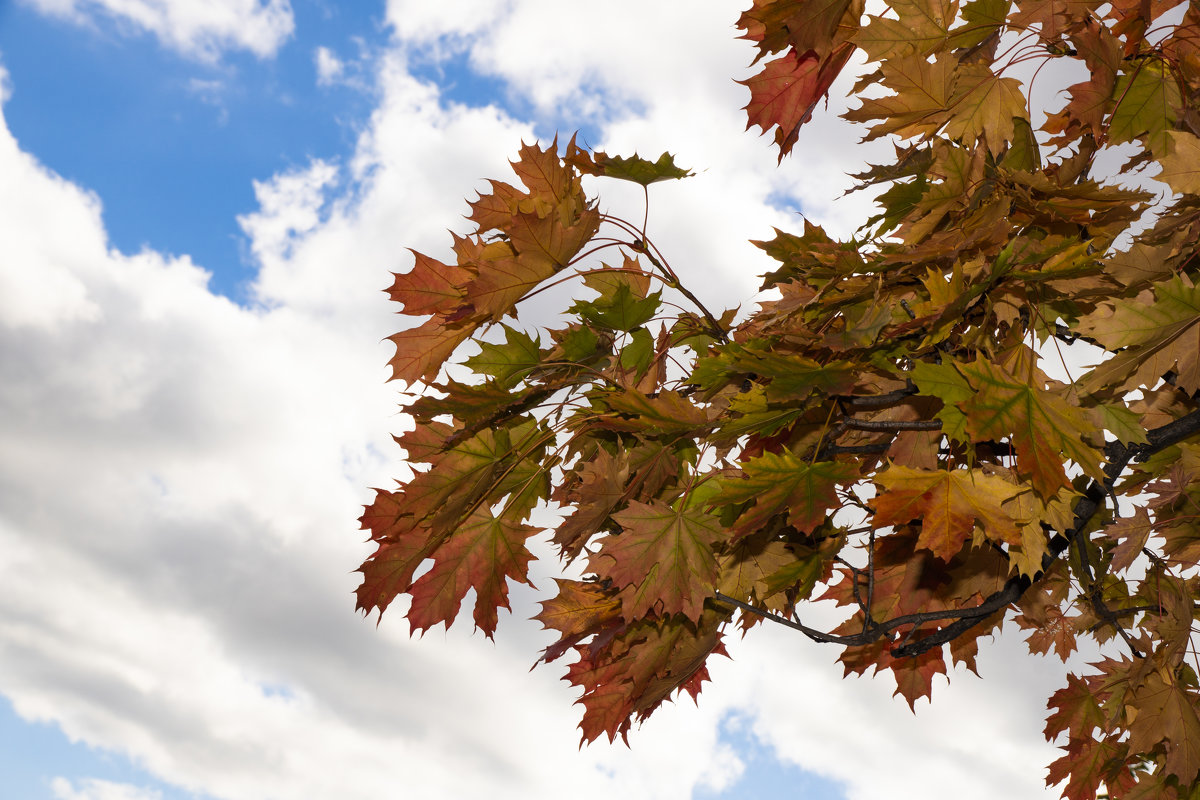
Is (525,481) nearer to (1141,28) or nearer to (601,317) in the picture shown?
(601,317)

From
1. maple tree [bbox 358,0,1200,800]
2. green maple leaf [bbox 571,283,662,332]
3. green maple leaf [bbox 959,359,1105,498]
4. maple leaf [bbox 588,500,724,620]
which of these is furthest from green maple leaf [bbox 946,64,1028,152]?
maple leaf [bbox 588,500,724,620]

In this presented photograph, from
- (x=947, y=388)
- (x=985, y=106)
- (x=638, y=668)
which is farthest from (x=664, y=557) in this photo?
(x=985, y=106)

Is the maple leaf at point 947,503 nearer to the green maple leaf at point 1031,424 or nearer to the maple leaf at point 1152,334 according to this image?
the green maple leaf at point 1031,424

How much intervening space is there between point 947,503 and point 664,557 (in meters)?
0.80

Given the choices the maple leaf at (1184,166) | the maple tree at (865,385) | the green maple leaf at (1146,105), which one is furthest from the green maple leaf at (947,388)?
the green maple leaf at (1146,105)

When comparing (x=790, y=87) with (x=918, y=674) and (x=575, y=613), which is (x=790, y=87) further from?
(x=918, y=674)

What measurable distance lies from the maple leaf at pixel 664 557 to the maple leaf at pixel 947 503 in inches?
19.7

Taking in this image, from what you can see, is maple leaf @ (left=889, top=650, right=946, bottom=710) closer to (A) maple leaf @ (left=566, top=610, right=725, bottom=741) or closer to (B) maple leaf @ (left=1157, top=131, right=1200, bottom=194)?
(A) maple leaf @ (left=566, top=610, right=725, bottom=741)

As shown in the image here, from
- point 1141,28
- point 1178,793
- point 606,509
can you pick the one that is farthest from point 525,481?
point 1178,793

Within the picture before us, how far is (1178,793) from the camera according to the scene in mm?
3490

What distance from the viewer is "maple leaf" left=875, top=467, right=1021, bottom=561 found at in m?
2.29

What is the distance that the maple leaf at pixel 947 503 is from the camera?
2289mm

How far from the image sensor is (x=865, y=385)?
262cm

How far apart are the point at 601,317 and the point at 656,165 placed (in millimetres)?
549
